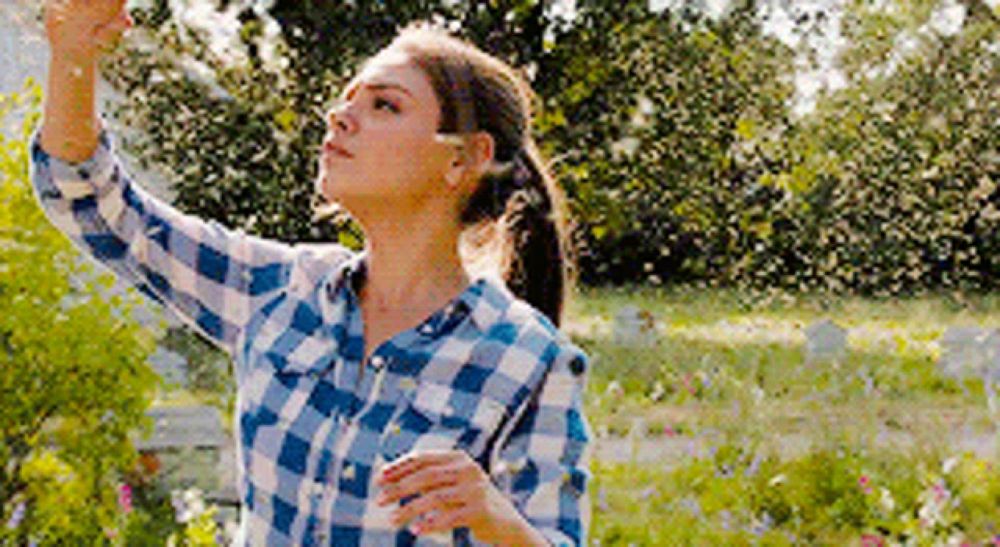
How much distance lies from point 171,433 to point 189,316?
2471 mm

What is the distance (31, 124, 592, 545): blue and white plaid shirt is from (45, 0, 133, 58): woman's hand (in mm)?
106

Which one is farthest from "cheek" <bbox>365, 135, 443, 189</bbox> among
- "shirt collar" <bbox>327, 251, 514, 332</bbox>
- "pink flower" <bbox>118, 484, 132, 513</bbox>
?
"pink flower" <bbox>118, 484, 132, 513</bbox>

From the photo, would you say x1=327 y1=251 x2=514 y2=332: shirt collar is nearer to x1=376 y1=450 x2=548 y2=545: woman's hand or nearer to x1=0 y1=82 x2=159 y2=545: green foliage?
x1=376 y1=450 x2=548 y2=545: woman's hand

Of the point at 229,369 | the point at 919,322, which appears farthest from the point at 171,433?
the point at 919,322

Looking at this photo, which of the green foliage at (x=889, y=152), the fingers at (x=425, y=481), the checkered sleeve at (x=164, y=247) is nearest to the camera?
the fingers at (x=425, y=481)

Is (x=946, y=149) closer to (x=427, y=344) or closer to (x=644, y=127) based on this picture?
(x=644, y=127)

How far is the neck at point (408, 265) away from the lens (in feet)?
4.42

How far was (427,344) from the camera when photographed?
1.31 m

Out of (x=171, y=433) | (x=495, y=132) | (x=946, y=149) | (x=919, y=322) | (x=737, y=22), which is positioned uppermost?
(x=495, y=132)

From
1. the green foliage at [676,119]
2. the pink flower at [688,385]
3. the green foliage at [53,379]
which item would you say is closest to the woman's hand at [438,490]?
the green foliage at [53,379]

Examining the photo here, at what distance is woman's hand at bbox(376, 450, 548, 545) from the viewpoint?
1.03 metres

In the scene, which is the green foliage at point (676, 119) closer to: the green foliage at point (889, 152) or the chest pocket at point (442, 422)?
the green foliage at point (889, 152)

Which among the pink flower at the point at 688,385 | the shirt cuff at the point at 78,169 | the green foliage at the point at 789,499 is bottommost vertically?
the pink flower at the point at 688,385

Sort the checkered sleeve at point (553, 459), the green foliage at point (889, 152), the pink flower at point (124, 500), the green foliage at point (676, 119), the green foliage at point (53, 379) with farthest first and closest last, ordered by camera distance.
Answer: the green foliage at point (889, 152), the green foliage at point (676, 119), the pink flower at point (124, 500), the green foliage at point (53, 379), the checkered sleeve at point (553, 459)
